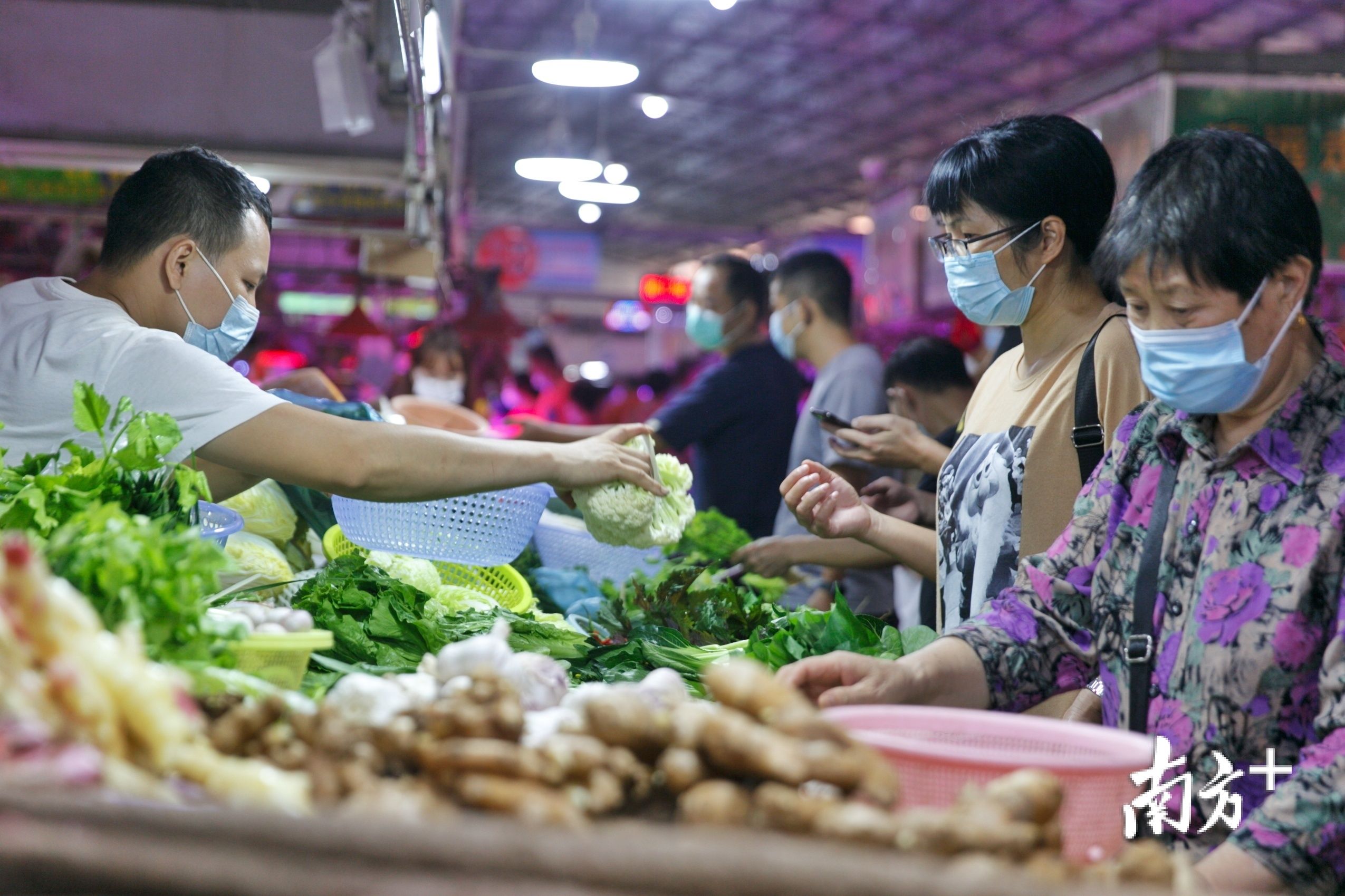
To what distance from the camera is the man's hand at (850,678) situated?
75.5 inches

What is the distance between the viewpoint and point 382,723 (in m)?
1.40

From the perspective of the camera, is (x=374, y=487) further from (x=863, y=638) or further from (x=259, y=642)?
(x=863, y=638)

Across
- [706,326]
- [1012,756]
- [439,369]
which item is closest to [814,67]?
[439,369]

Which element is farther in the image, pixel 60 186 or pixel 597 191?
pixel 597 191

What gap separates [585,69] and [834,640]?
5.99m

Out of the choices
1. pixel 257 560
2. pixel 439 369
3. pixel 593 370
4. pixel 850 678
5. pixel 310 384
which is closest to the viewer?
pixel 850 678

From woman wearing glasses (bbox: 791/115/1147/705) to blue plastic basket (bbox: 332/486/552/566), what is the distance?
0.94 meters

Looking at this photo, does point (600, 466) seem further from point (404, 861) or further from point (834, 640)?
point (404, 861)

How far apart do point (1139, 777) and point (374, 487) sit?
5.46ft

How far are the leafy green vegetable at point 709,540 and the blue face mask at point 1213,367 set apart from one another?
2.36m

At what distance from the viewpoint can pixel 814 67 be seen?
54.7 ft

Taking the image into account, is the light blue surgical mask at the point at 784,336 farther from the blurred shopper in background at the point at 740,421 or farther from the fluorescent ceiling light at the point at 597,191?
the fluorescent ceiling light at the point at 597,191

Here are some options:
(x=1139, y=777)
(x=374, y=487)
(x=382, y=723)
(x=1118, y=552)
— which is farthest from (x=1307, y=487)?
(x=374, y=487)

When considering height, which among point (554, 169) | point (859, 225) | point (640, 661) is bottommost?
point (640, 661)
